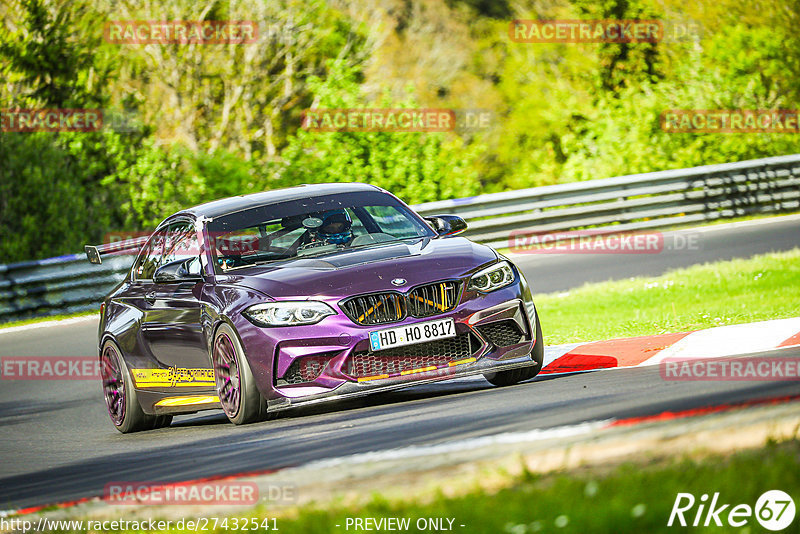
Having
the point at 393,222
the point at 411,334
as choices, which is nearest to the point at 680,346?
the point at 393,222

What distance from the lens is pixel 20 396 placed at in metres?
12.2

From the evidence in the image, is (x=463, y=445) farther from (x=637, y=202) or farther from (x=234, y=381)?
(x=637, y=202)

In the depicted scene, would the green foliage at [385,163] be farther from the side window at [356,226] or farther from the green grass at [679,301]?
the side window at [356,226]

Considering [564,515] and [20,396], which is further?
[20,396]

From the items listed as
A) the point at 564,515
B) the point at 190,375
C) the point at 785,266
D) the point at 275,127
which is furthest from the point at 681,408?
the point at 275,127

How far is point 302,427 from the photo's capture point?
754 centimetres

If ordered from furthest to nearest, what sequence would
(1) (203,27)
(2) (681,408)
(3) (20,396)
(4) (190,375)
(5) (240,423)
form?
(1) (203,27)
(3) (20,396)
(4) (190,375)
(5) (240,423)
(2) (681,408)

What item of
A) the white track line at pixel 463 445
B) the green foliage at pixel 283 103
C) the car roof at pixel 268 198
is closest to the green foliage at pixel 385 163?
the green foliage at pixel 283 103

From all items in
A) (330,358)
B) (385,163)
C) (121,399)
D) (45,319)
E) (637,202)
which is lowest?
(637,202)

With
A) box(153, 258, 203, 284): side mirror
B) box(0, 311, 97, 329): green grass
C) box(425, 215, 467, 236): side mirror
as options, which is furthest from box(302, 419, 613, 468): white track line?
box(0, 311, 97, 329): green grass

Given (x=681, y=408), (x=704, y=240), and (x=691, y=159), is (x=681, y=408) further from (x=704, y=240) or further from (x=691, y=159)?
(x=691, y=159)

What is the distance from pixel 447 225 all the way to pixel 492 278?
1.30m

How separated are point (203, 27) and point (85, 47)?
6.15 m

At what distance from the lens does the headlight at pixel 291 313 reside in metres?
7.72
